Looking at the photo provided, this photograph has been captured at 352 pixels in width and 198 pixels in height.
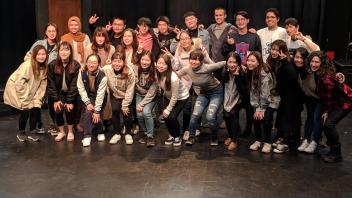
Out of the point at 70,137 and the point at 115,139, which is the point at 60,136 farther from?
the point at 115,139

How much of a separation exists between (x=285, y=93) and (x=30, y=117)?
2584 mm

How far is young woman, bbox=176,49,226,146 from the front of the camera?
439 cm

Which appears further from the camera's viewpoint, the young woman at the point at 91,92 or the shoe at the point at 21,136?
the shoe at the point at 21,136

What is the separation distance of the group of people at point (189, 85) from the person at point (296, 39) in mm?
10

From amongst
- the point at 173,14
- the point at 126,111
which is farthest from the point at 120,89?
the point at 173,14

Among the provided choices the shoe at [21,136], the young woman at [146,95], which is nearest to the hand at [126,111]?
the young woman at [146,95]

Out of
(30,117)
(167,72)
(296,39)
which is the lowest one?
(30,117)

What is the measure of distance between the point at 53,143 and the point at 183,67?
1516 millimetres

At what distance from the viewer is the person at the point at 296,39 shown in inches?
175

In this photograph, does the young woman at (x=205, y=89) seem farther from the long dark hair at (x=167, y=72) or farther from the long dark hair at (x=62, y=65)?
the long dark hair at (x=62, y=65)

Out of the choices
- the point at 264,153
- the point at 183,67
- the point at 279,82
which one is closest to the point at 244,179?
the point at 264,153

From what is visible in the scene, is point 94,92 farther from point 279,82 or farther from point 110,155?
point 279,82

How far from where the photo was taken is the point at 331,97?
13.1 feet

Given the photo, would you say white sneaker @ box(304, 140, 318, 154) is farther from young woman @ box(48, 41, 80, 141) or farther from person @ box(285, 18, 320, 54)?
young woman @ box(48, 41, 80, 141)
